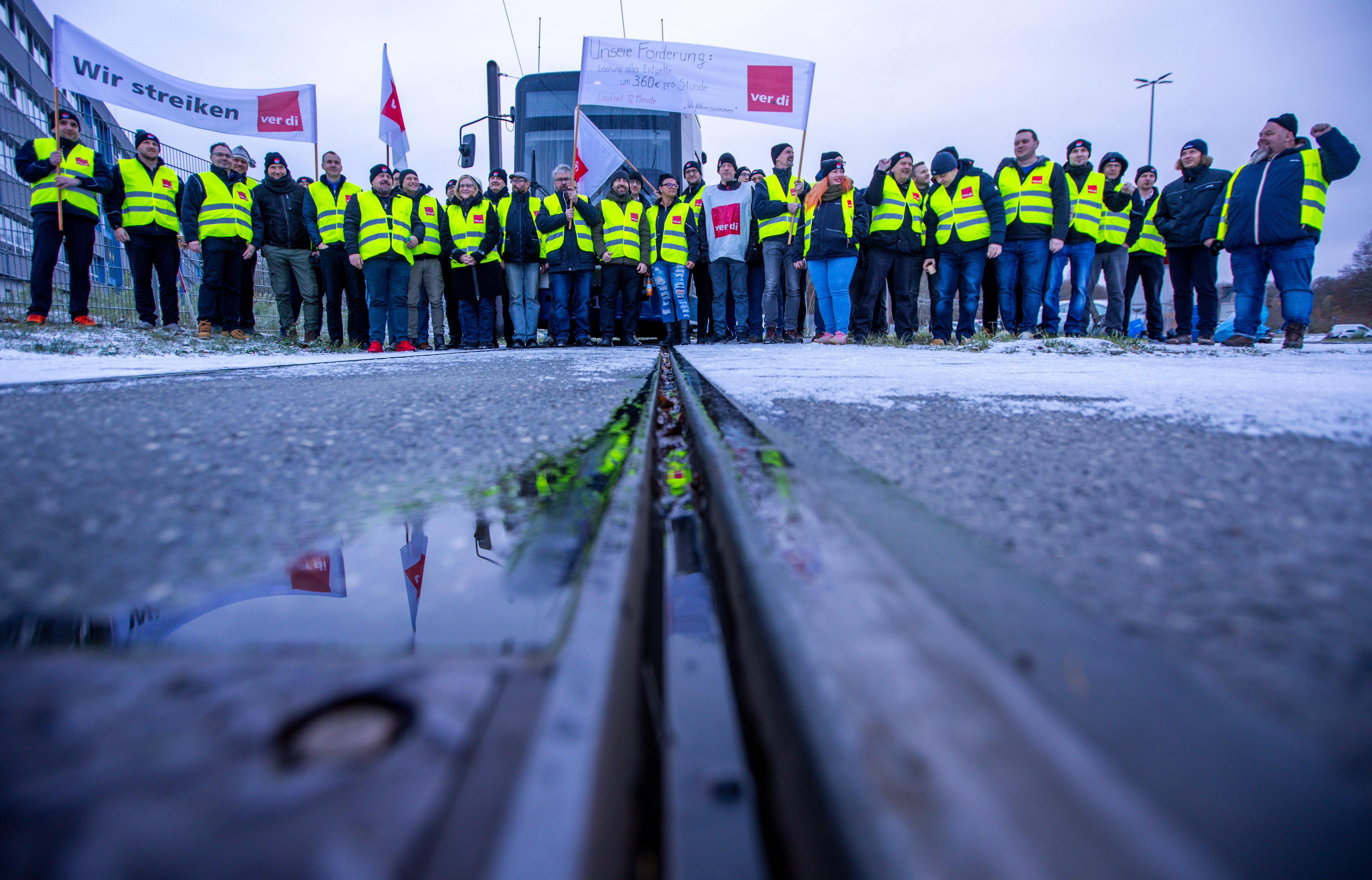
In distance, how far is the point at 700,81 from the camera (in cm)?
787

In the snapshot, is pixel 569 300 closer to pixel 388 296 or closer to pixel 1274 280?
pixel 388 296

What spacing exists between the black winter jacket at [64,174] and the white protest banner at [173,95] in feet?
3.51

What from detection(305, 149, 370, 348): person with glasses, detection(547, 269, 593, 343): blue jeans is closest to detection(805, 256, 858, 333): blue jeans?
detection(547, 269, 593, 343): blue jeans

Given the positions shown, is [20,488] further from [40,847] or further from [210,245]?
[210,245]

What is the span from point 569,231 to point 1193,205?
20.3ft

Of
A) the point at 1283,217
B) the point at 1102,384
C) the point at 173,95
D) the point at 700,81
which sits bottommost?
the point at 1102,384

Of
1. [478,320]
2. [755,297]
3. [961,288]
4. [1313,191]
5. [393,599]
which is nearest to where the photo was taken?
[393,599]

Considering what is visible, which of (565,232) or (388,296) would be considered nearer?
(388,296)

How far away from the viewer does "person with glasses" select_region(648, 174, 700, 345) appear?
753cm

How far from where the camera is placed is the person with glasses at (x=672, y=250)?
24.7 feet

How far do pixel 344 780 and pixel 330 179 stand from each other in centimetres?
807

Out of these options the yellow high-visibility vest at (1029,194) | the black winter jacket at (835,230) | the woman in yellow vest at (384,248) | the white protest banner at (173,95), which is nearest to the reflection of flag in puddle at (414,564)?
the woman in yellow vest at (384,248)

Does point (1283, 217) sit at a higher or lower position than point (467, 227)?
lower

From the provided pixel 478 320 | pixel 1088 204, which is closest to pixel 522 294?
pixel 478 320
